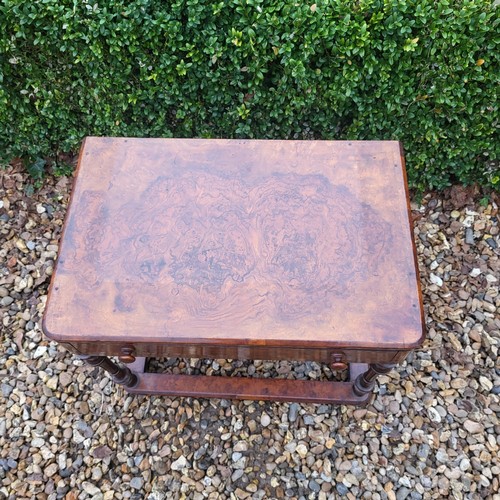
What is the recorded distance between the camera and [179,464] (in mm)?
2221

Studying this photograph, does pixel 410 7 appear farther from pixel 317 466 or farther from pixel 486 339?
pixel 317 466

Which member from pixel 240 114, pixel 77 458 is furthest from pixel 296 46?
pixel 77 458

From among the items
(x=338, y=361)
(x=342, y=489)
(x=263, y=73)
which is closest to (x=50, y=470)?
(x=342, y=489)

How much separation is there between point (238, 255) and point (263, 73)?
1.35 metres

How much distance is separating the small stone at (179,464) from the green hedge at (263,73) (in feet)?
6.27

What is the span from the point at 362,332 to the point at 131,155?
4.07 ft

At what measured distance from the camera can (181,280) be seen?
1703mm

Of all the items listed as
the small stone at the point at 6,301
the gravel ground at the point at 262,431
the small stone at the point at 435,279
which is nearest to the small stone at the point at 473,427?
the gravel ground at the point at 262,431

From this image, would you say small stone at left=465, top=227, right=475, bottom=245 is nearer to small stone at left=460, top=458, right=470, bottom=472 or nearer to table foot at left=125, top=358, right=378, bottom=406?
table foot at left=125, top=358, right=378, bottom=406

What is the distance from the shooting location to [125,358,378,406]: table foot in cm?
228

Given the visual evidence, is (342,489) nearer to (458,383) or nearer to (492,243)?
(458,383)

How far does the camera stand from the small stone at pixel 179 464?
222cm

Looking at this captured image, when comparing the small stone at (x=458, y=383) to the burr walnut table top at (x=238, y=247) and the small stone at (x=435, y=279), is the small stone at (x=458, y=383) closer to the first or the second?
the small stone at (x=435, y=279)

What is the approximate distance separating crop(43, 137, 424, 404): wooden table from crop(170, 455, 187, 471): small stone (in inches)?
22.6
